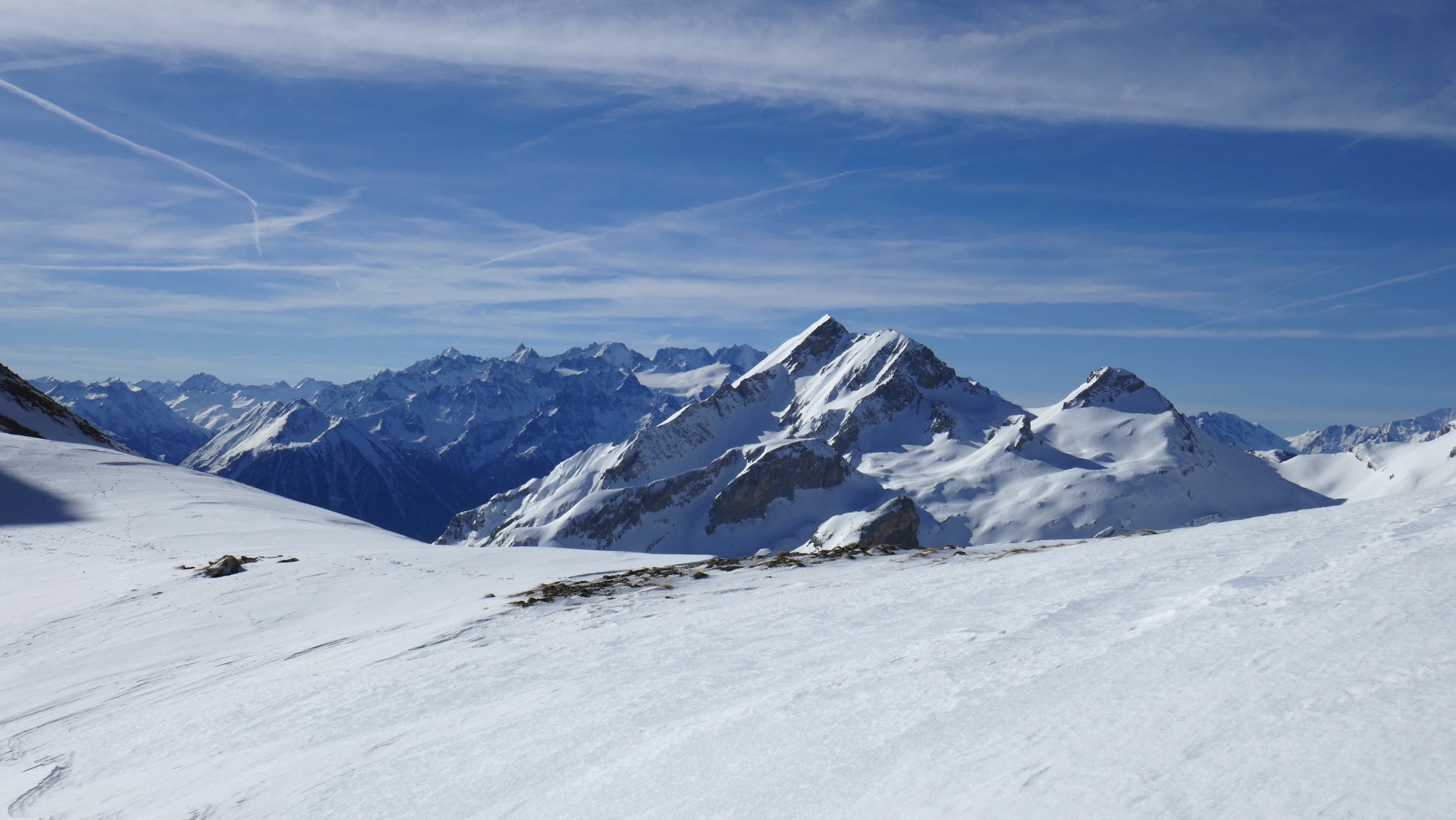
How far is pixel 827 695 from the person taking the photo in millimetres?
5863

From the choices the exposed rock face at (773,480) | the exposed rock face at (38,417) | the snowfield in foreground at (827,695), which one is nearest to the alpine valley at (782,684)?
the snowfield in foreground at (827,695)

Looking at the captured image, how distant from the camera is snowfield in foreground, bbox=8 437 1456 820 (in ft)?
13.7

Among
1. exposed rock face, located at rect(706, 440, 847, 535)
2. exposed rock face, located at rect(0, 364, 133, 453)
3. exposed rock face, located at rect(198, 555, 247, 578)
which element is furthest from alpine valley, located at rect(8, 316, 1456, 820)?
exposed rock face, located at rect(706, 440, 847, 535)

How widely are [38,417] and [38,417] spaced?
0.28ft

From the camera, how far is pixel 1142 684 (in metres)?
5.11

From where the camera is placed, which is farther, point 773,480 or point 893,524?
point 773,480

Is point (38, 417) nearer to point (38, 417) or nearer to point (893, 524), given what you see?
point (38, 417)

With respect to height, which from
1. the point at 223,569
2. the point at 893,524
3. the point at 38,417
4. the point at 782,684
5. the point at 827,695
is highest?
the point at 827,695

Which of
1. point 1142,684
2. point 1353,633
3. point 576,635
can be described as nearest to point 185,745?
point 576,635

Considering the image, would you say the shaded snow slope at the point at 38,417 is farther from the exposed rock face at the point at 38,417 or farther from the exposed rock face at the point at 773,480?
the exposed rock face at the point at 773,480

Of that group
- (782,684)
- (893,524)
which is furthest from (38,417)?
(893,524)

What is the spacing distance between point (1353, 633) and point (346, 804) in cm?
667

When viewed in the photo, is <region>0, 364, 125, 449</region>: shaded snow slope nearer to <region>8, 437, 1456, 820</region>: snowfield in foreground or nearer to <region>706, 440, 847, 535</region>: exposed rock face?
<region>8, 437, 1456, 820</region>: snowfield in foreground

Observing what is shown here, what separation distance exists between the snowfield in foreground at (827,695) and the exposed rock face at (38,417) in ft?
191
